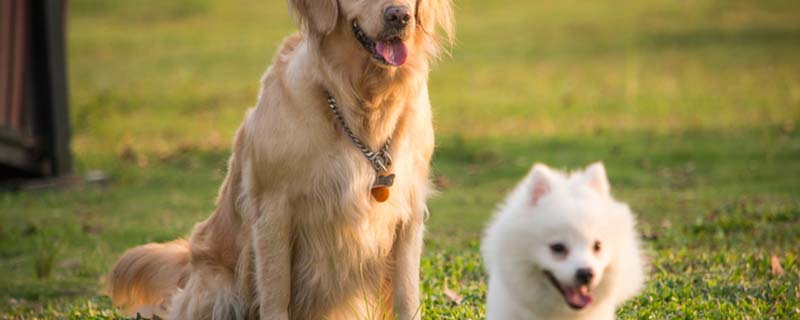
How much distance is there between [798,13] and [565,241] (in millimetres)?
22731

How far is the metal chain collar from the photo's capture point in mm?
5199

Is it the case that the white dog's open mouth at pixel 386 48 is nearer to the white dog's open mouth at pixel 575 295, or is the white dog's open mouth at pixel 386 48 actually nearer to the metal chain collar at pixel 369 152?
the metal chain collar at pixel 369 152

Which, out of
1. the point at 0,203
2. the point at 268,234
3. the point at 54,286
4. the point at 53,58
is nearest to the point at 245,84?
the point at 53,58

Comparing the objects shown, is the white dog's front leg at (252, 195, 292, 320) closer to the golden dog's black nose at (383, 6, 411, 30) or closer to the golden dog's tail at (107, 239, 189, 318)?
the golden dog's tail at (107, 239, 189, 318)

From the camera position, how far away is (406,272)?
17.8 feet

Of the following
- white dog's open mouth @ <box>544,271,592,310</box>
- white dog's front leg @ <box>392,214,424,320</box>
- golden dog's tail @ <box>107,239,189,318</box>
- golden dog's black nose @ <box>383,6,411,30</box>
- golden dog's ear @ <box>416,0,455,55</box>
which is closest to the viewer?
white dog's open mouth @ <box>544,271,592,310</box>

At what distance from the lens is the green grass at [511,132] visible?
7473 mm

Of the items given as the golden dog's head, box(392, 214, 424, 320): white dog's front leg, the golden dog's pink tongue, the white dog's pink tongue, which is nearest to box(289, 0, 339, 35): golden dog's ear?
the golden dog's head

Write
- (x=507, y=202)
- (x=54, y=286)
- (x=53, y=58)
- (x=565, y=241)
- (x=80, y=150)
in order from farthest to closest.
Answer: (x=80, y=150) < (x=53, y=58) < (x=54, y=286) < (x=507, y=202) < (x=565, y=241)

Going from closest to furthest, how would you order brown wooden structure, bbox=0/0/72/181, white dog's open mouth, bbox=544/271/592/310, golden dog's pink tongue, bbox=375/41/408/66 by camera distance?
white dog's open mouth, bbox=544/271/592/310 < golden dog's pink tongue, bbox=375/41/408/66 < brown wooden structure, bbox=0/0/72/181

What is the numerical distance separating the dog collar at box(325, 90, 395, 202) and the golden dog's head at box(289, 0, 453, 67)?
0.32 metres

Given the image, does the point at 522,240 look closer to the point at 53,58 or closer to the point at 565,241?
the point at 565,241

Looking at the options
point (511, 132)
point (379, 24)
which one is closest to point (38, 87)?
point (511, 132)

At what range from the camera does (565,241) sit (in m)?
4.27
